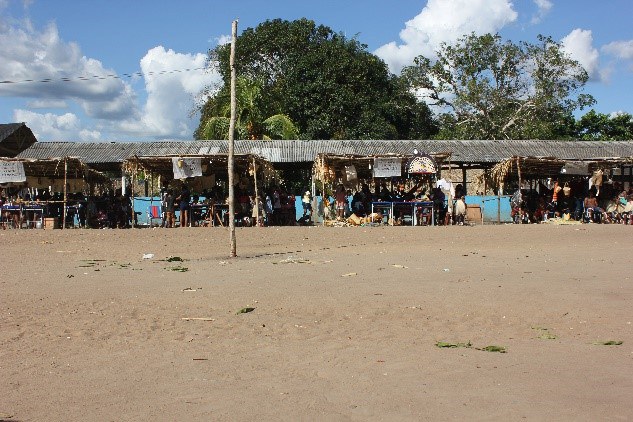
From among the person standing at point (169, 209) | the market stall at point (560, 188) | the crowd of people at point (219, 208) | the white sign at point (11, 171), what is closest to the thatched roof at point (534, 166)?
the market stall at point (560, 188)

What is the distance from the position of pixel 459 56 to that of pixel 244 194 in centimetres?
1734

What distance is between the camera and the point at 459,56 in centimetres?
3481

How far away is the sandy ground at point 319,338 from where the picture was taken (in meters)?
4.44

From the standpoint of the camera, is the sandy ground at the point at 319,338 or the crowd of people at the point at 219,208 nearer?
the sandy ground at the point at 319,338

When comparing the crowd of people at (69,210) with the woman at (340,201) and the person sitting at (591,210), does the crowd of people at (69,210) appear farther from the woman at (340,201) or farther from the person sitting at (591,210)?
the person sitting at (591,210)

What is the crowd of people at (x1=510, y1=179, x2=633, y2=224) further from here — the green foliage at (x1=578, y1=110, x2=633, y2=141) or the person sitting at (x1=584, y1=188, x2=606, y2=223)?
the green foliage at (x1=578, y1=110, x2=633, y2=141)

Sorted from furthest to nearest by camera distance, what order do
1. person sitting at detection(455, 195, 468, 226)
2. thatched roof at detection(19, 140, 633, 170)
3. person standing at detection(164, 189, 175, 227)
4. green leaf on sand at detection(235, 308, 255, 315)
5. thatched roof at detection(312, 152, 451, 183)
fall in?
thatched roof at detection(19, 140, 633, 170) < person standing at detection(164, 189, 175, 227) < person sitting at detection(455, 195, 468, 226) < thatched roof at detection(312, 152, 451, 183) < green leaf on sand at detection(235, 308, 255, 315)

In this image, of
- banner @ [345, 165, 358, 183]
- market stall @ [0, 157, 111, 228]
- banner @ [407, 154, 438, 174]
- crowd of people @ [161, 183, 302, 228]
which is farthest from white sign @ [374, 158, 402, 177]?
market stall @ [0, 157, 111, 228]

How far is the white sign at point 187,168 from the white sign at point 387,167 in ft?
19.1

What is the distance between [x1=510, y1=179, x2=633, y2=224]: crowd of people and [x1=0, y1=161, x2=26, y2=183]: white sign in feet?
55.5

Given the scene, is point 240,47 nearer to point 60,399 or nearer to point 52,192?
point 52,192

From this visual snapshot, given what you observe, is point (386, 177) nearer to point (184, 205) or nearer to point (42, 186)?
point (184, 205)

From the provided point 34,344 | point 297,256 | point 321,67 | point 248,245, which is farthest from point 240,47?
point 34,344

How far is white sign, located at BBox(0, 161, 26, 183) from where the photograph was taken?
2231cm
